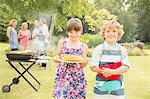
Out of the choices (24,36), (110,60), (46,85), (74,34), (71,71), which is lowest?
(46,85)

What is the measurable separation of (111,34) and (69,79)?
109 cm

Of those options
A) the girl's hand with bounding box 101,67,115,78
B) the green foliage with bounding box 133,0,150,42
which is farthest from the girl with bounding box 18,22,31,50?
the green foliage with bounding box 133,0,150,42

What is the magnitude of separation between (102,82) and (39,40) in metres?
10.2

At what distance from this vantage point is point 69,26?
20.3ft

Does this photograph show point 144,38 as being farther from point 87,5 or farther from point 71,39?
point 71,39

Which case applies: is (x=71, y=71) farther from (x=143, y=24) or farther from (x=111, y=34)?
(x=143, y=24)

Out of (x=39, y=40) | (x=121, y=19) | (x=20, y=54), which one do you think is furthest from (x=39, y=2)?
(x=121, y=19)

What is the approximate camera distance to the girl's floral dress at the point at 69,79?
6238 millimetres

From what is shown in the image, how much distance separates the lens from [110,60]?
217 inches

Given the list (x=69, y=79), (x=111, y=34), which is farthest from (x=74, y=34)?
(x=111, y=34)

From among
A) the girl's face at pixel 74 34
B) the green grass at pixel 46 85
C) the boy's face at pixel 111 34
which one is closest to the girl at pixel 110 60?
the boy's face at pixel 111 34

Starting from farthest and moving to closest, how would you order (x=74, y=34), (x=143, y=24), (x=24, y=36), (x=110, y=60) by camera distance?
(x=143, y=24)
(x=24, y=36)
(x=74, y=34)
(x=110, y=60)

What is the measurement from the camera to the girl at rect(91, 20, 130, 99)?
5.49 meters

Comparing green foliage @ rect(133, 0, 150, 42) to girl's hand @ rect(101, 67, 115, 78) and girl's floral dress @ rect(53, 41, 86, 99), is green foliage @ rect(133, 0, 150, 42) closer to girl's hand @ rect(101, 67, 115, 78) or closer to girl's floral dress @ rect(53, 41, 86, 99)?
girl's floral dress @ rect(53, 41, 86, 99)
